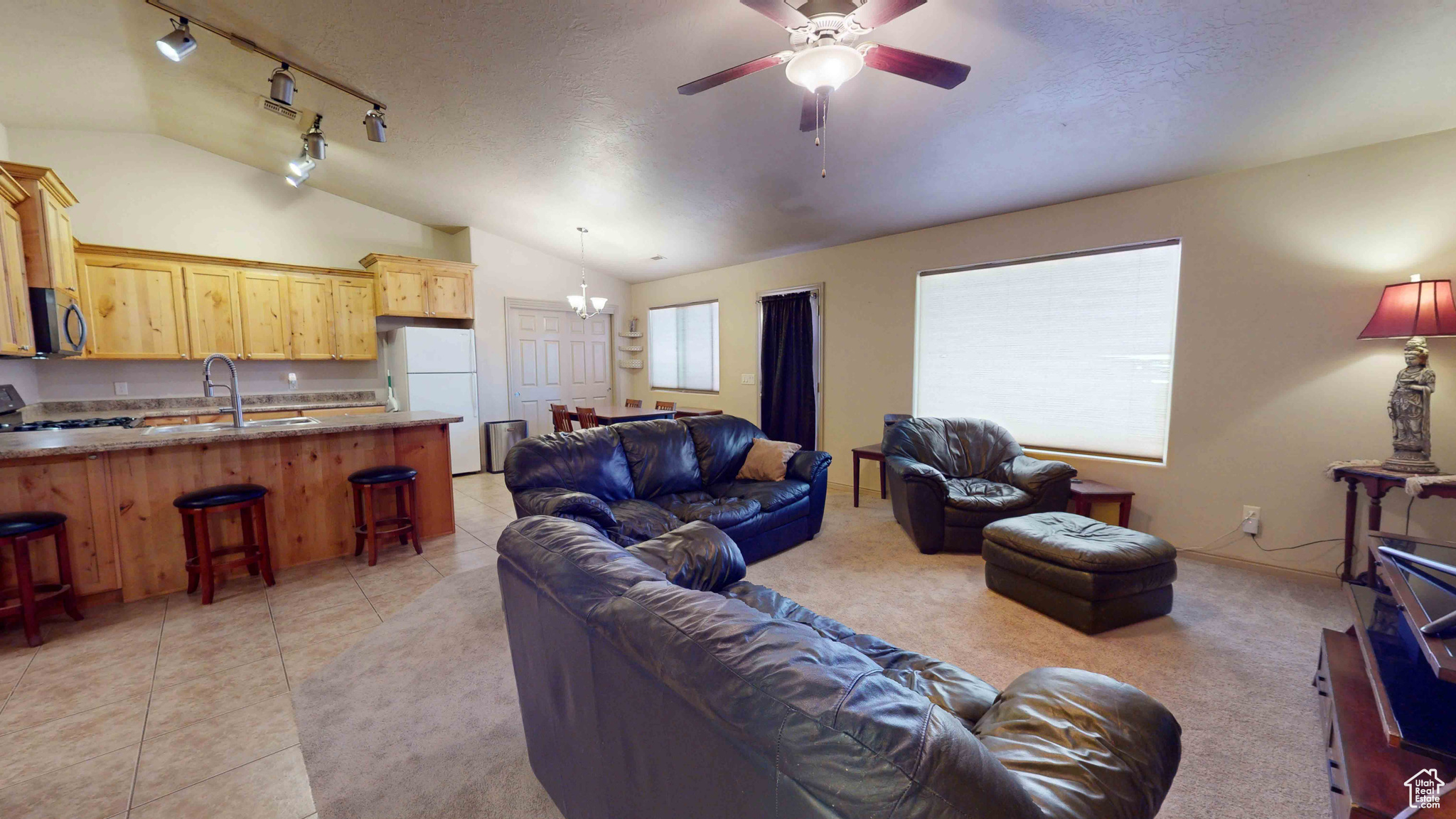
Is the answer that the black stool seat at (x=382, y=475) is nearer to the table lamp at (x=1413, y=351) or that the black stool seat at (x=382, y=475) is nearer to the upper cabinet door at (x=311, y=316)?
the upper cabinet door at (x=311, y=316)

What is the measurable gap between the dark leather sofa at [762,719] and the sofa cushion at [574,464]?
1.45 m

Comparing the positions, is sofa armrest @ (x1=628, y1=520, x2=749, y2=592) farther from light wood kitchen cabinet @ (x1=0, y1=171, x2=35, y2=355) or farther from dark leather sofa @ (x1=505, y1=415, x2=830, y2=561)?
light wood kitchen cabinet @ (x1=0, y1=171, x2=35, y2=355)

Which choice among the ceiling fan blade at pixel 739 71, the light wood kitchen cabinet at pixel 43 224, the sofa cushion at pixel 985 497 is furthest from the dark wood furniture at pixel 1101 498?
the light wood kitchen cabinet at pixel 43 224

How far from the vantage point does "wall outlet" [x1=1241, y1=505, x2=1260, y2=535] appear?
314 cm

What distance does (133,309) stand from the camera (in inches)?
180

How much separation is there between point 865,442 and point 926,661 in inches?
144

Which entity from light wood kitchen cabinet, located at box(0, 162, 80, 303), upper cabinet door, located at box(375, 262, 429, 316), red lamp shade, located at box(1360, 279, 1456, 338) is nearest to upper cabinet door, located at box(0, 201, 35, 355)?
light wood kitchen cabinet, located at box(0, 162, 80, 303)

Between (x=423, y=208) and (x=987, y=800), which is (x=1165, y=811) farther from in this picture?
(x=423, y=208)

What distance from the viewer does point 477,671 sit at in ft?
7.14

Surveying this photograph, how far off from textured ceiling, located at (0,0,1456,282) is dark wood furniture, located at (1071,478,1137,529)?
80.7 inches

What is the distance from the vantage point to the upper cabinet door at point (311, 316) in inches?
209

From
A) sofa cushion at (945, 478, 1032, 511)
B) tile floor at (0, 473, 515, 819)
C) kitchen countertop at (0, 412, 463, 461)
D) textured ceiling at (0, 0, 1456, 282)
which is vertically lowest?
tile floor at (0, 473, 515, 819)

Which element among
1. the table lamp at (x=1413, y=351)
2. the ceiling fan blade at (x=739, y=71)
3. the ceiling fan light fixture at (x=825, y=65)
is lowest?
the table lamp at (x=1413, y=351)

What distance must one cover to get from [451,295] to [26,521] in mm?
3936
